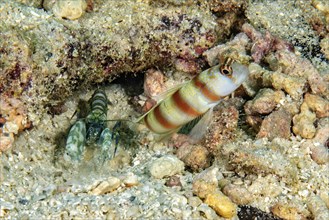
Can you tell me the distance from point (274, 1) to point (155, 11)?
1856 millimetres

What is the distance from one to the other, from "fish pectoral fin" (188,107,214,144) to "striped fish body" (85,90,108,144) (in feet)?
4.44

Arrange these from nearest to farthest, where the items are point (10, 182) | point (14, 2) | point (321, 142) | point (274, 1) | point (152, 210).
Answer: point (152, 210), point (10, 182), point (321, 142), point (14, 2), point (274, 1)

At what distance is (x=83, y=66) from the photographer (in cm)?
467

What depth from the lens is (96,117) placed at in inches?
204

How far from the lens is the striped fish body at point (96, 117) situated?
5004mm

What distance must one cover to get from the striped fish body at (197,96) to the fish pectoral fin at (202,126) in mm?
73

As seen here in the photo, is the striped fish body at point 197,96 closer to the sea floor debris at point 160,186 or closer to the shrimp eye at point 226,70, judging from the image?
the shrimp eye at point 226,70

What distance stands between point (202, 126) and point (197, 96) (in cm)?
41

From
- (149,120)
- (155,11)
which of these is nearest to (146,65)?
(155,11)

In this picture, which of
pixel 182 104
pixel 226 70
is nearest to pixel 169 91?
pixel 182 104

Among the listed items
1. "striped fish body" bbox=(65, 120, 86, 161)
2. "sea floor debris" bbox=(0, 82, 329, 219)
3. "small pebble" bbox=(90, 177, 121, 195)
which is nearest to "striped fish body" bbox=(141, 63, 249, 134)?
"sea floor debris" bbox=(0, 82, 329, 219)

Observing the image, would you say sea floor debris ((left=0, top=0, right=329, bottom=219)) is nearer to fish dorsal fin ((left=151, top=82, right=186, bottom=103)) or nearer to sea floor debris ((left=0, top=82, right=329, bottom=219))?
sea floor debris ((left=0, top=82, right=329, bottom=219))

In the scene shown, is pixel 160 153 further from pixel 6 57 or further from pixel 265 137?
pixel 6 57

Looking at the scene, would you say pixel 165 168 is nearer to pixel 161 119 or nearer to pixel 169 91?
pixel 161 119
